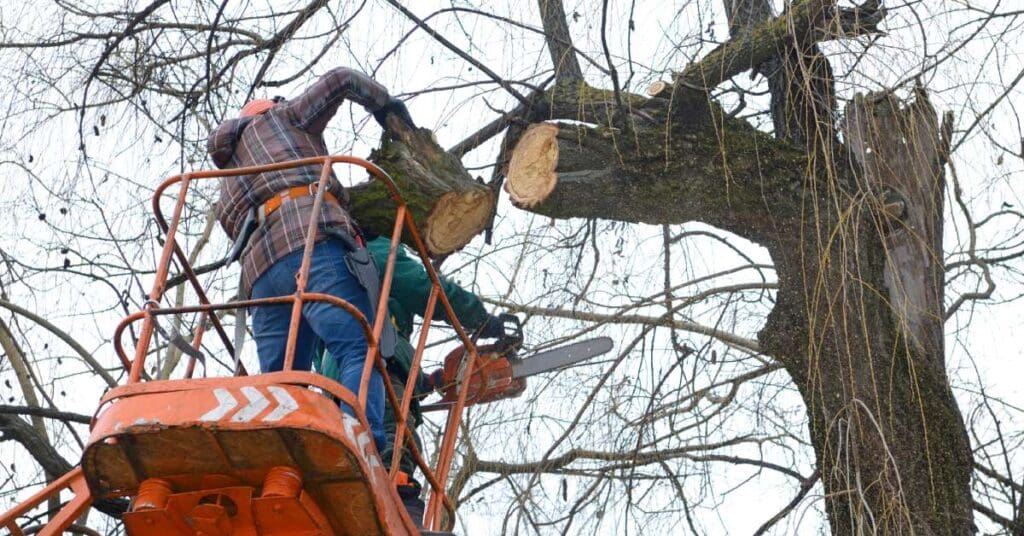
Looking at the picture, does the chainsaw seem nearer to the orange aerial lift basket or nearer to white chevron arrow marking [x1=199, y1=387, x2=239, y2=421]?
the orange aerial lift basket

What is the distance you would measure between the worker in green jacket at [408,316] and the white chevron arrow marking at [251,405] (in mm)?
1366

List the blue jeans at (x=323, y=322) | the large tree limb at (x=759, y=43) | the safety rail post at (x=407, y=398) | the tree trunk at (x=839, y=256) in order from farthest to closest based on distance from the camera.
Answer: the large tree limb at (x=759, y=43)
the tree trunk at (x=839, y=256)
the blue jeans at (x=323, y=322)
the safety rail post at (x=407, y=398)

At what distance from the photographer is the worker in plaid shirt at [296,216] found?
13.8 feet

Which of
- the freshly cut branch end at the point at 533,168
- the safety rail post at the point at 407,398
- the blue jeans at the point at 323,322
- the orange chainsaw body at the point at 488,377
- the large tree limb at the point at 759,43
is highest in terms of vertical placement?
the large tree limb at the point at 759,43

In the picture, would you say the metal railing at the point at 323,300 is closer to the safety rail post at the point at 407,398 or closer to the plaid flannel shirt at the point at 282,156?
the safety rail post at the point at 407,398

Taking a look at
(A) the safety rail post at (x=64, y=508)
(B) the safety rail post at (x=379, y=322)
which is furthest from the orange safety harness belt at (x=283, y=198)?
(A) the safety rail post at (x=64, y=508)

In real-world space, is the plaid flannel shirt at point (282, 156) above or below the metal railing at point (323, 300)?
above

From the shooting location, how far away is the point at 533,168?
16.7 feet

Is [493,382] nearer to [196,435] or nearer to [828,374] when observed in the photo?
[828,374]

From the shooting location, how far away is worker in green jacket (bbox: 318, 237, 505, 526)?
4918mm

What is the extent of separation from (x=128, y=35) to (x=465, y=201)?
5.44 ft

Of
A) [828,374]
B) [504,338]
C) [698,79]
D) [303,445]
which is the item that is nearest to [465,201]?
[504,338]

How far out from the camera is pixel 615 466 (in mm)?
5055

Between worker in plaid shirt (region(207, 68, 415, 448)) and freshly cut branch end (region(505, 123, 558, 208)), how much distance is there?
0.44 m
